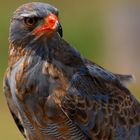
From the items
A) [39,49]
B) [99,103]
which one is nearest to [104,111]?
[99,103]

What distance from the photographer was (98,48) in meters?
26.8

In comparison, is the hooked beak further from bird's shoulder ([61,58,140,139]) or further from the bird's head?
bird's shoulder ([61,58,140,139])

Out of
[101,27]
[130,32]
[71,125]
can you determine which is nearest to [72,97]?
[71,125]

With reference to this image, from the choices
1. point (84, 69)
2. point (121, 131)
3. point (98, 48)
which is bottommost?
point (98, 48)

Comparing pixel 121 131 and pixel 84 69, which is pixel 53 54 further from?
pixel 121 131

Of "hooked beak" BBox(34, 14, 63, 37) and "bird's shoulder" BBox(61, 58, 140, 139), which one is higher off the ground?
"hooked beak" BBox(34, 14, 63, 37)

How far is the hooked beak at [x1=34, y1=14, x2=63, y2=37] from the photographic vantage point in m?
11.7

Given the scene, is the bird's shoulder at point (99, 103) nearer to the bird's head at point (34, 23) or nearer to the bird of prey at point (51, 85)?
the bird of prey at point (51, 85)

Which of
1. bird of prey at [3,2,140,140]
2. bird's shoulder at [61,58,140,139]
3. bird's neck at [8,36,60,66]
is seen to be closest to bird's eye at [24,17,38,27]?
bird of prey at [3,2,140,140]

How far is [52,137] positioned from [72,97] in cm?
50

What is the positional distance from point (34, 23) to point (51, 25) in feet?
0.69

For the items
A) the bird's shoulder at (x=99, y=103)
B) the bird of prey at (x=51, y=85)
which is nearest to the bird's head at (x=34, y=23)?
the bird of prey at (x=51, y=85)

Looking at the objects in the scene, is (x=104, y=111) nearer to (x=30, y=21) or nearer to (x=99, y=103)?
(x=99, y=103)

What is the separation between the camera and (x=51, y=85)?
40.1ft
